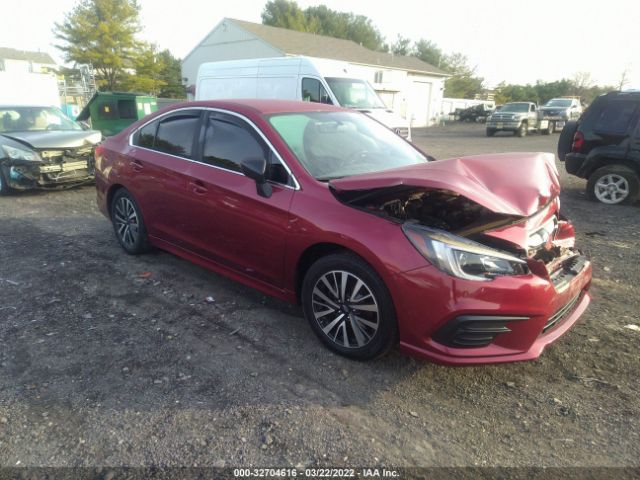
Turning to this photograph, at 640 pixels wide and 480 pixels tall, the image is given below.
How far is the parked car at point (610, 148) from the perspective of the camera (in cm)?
754

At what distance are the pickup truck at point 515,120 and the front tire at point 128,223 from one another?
82.3 feet

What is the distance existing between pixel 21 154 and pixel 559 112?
29.6m

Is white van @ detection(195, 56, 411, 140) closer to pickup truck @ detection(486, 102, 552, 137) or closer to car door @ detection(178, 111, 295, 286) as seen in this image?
car door @ detection(178, 111, 295, 286)

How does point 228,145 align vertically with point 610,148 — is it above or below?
above

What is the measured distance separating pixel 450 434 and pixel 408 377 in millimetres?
539

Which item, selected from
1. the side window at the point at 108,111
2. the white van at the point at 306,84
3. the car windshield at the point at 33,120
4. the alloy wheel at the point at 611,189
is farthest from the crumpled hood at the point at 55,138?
the alloy wheel at the point at 611,189

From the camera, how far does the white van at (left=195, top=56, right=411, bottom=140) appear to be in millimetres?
11328

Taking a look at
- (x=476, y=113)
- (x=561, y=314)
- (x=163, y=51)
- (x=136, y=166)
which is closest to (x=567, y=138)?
(x=561, y=314)

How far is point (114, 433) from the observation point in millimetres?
2477

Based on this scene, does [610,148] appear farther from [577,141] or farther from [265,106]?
[265,106]

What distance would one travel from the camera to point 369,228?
2.85 m

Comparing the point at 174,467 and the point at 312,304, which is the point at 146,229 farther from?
the point at 174,467

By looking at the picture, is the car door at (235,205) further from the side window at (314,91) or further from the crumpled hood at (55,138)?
the side window at (314,91)

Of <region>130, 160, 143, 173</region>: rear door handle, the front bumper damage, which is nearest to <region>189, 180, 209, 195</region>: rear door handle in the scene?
<region>130, 160, 143, 173</region>: rear door handle
